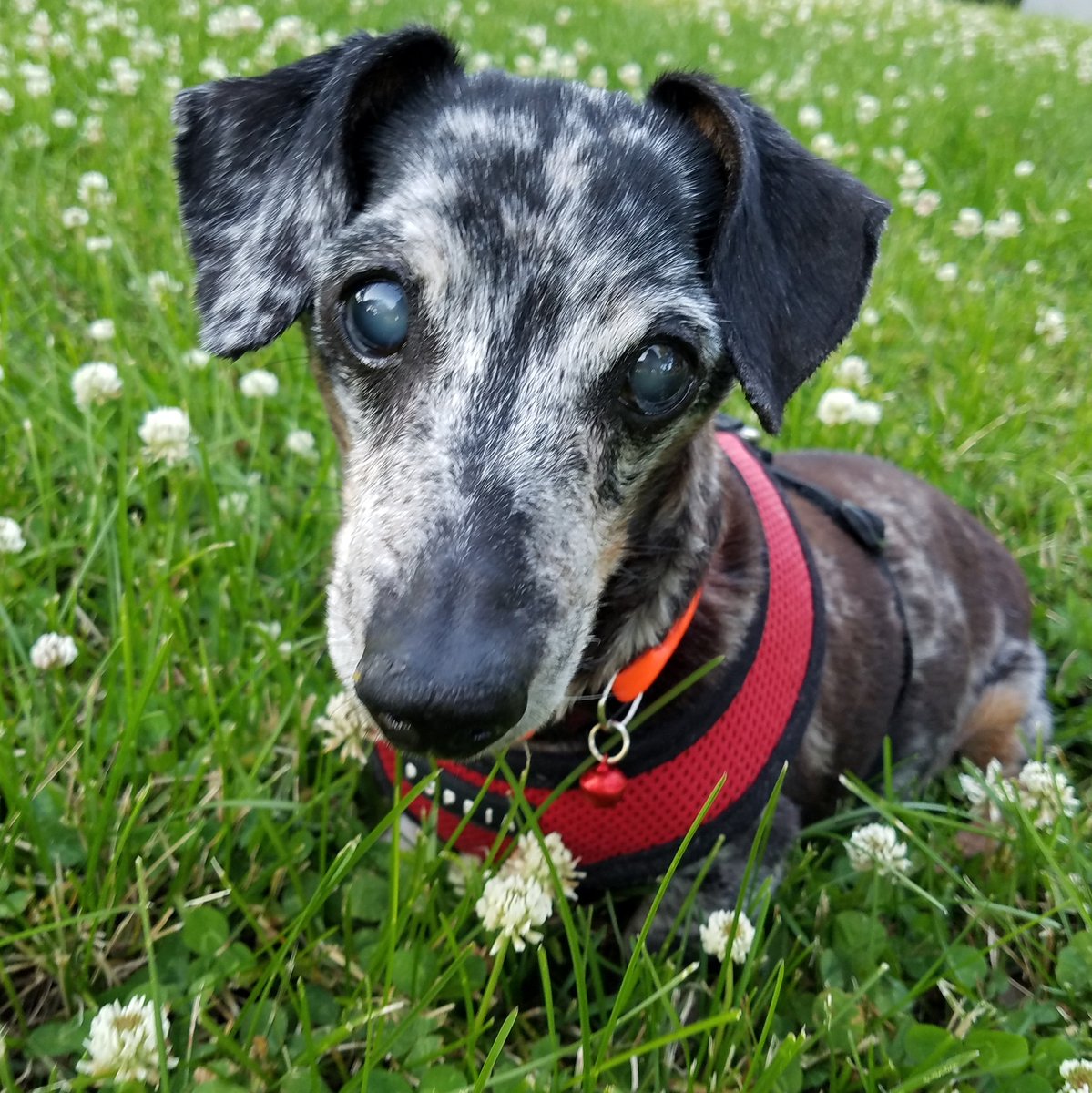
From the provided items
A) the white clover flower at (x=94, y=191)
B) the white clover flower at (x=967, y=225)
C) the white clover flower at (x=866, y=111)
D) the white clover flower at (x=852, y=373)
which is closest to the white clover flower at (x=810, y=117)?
the white clover flower at (x=866, y=111)

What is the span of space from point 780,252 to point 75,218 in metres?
3.54

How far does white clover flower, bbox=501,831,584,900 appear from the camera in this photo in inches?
74.3

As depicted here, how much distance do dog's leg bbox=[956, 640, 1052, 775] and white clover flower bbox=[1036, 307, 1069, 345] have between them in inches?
85.0

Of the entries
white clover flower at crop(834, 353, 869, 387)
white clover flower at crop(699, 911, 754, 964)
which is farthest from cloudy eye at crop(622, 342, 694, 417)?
white clover flower at crop(834, 353, 869, 387)

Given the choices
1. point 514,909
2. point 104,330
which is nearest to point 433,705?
point 514,909

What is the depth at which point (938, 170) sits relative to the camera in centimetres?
694

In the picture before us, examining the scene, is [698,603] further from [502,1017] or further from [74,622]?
[74,622]

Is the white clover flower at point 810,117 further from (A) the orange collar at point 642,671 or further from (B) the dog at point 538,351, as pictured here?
(A) the orange collar at point 642,671

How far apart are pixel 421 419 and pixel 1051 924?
1.87 metres

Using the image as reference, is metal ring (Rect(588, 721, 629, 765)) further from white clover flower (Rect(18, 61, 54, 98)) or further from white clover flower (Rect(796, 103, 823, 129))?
white clover flower (Rect(796, 103, 823, 129))

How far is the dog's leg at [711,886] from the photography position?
89.0 inches

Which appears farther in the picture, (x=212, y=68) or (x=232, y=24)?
(x=232, y=24)

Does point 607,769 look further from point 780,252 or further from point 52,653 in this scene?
point 52,653

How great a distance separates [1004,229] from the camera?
18.0 ft
